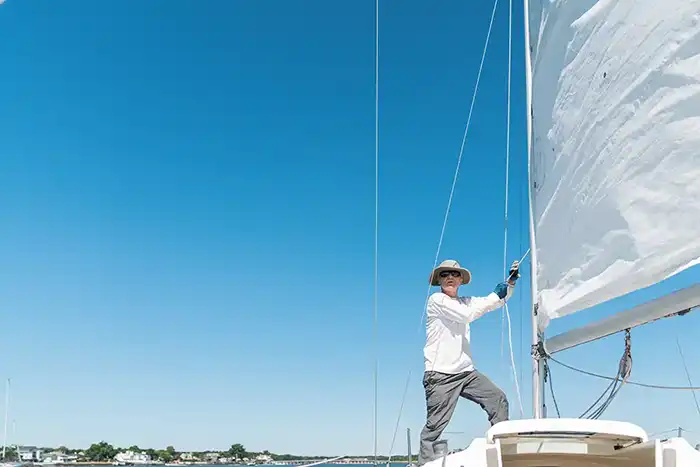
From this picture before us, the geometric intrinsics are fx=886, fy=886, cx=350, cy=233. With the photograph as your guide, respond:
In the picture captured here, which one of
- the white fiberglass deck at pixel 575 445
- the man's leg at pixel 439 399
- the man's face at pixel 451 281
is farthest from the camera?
the man's face at pixel 451 281

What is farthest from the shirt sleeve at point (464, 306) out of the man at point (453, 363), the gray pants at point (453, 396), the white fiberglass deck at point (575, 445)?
the white fiberglass deck at point (575, 445)

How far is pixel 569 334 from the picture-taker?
5902 mm

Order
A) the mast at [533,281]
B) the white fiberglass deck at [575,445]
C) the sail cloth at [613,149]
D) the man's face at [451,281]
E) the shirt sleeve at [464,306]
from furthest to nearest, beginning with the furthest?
1. the man's face at [451,281]
2. the shirt sleeve at [464,306]
3. the mast at [533,281]
4. the sail cloth at [613,149]
5. the white fiberglass deck at [575,445]

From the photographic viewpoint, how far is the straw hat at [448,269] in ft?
23.1

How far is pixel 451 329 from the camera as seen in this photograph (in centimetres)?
682

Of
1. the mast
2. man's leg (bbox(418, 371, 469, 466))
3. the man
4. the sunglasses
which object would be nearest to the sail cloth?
the mast

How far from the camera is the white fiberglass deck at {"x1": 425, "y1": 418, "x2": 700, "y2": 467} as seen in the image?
4.43 metres

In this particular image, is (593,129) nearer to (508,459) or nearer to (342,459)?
(508,459)

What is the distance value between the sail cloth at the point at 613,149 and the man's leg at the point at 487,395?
727mm

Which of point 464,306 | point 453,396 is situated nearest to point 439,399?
point 453,396

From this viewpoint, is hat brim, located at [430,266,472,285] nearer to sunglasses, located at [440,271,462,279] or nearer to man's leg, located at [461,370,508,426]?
sunglasses, located at [440,271,462,279]

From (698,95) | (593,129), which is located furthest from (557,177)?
(698,95)

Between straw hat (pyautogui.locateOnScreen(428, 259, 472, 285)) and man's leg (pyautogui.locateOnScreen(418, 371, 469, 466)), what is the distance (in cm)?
83

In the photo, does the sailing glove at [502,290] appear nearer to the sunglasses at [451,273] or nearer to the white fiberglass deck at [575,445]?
the sunglasses at [451,273]
